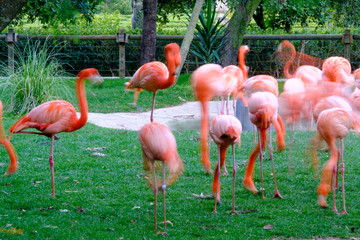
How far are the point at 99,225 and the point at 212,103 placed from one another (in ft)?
22.7

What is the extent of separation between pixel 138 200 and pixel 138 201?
0.10 feet

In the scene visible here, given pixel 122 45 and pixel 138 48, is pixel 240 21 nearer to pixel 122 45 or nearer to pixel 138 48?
pixel 122 45

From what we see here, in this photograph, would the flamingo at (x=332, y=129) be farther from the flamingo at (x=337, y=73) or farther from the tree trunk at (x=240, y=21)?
the flamingo at (x=337, y=73)

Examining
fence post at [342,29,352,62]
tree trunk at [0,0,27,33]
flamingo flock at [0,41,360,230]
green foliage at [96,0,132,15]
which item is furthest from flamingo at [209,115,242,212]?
fence post at [342,29,352,62]

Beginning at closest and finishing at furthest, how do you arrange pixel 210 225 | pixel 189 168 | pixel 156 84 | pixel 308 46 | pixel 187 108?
1. pixel 210 225
2. pixel 189 168
3. pixel 156 84
4. pixel 187 108
5. pixel 308 46

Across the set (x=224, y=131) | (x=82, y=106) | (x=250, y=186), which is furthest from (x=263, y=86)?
(x=82, y=106)

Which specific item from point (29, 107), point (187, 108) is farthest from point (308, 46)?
point (29, 107)

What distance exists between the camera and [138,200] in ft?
15.1

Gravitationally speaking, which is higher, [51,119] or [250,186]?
[51,119]

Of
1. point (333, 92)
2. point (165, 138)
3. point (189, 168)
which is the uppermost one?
point (333, 92)

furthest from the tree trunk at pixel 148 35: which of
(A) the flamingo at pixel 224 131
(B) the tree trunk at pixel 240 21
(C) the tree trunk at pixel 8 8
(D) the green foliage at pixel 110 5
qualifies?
(C) the tree trunk at pixel 8 8

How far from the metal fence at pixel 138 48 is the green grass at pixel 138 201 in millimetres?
6533

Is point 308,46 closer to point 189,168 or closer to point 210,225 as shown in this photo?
point 189,168

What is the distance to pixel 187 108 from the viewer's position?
32.6 ft
